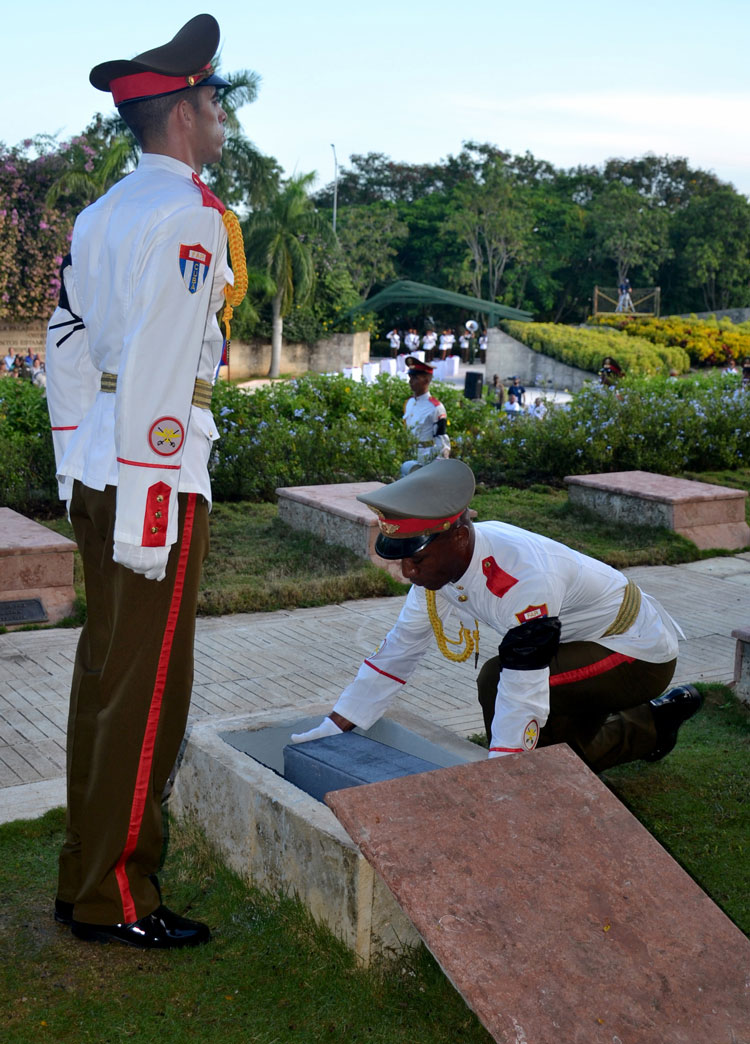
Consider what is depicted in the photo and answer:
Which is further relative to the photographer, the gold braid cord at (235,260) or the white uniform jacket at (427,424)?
the white uniform jacket at (427,424)

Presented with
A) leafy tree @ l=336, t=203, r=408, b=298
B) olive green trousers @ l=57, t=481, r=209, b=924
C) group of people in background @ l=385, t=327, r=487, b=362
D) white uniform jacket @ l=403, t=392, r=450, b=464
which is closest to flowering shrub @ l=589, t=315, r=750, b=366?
group of people in background @ l=385, t=327, r=487, b=362

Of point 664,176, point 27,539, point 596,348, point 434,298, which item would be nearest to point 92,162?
point 434,298

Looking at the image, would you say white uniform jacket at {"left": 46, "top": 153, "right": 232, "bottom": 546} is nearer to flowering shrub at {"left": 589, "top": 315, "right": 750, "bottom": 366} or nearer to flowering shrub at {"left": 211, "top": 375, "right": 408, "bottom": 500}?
flowering shrub at {"left": 211, "top": 375, "right": 408, "bottom": 500}

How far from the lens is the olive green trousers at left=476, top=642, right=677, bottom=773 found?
3.86 metres

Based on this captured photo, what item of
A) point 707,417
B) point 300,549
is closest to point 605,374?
point 707,417

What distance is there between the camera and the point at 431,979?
9.24 feet

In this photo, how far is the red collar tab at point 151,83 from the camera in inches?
109

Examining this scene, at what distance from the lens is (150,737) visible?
9.57 ft

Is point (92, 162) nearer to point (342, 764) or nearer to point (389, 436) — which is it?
point (389, 436)

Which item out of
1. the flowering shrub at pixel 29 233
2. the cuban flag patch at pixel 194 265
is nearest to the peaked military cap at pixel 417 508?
the cuban flag patch at pixel 194 265

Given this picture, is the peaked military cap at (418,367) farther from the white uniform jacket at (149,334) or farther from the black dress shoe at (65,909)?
the black dress shoe at (65,909)

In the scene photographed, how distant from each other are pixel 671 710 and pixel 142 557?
233 cm

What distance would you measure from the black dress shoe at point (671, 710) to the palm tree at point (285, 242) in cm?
3443

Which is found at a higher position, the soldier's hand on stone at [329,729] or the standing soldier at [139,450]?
the standing soldier at [139,450]
